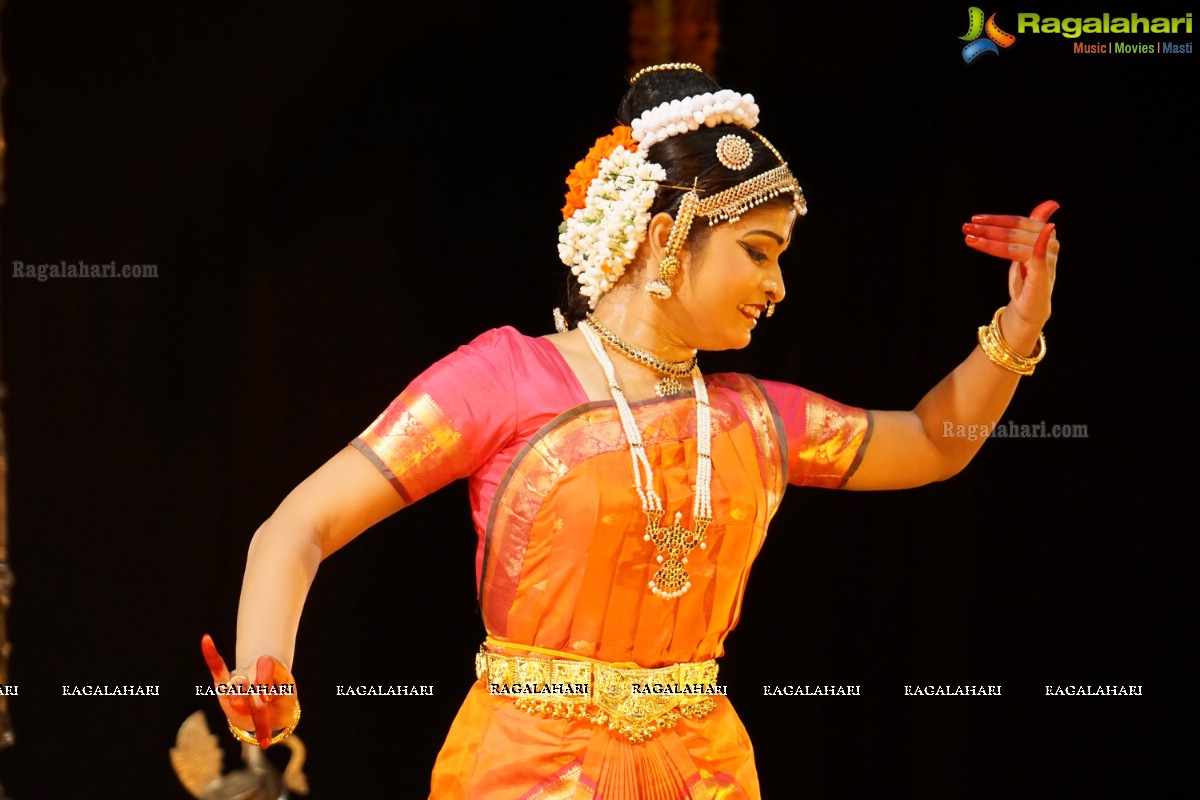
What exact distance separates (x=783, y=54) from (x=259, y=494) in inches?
47.0

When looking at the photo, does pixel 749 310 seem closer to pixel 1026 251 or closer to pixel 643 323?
pixel 643 323

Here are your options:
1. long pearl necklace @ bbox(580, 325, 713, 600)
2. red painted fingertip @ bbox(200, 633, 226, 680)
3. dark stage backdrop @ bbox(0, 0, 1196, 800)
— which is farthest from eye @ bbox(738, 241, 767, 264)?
red painted fingertip @ bbox(200, 633, 226, 680)

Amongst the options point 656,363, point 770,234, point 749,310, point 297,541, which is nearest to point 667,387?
point 656,363

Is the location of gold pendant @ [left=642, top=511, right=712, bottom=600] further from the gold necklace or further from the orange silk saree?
the gold necklace

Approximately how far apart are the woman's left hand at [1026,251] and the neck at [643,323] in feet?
1.57

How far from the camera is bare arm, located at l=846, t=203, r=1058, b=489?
2533 millimetres

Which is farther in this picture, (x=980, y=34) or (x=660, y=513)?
(x=980, y=34)

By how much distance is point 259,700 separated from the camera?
211cm

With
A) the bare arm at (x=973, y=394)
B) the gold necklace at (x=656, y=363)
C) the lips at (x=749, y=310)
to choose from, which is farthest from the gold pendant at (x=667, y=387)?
the bare arm at (x=973, y=394)

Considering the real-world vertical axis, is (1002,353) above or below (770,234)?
below

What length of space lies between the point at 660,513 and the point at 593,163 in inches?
21.0

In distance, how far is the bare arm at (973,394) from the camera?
8.31 ft

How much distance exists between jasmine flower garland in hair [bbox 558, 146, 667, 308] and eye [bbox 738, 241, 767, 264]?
147mm

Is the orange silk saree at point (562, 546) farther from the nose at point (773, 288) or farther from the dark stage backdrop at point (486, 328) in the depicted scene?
the dark stage backdrop at point (486, 328)
